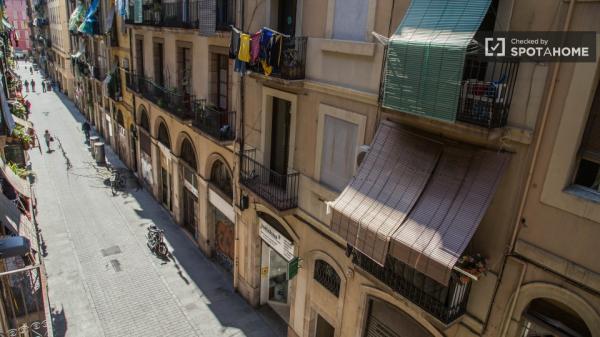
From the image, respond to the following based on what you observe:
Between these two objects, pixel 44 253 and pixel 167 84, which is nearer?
pixel 44 253

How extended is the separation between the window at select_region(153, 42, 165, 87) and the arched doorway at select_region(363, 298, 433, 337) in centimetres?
1636

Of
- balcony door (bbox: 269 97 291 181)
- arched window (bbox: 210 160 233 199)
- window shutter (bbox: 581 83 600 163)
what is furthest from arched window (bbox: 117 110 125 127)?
window shutter (bbox: 581 83 600 163)

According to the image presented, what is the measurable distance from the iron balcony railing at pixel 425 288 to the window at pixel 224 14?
9.13 meters

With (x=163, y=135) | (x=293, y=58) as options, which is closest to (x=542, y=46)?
(x=293, y=58)

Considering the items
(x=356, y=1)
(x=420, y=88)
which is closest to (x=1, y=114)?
(x=356, y=1)

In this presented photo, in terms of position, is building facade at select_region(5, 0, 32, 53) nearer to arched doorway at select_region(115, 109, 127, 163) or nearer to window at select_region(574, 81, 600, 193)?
arched doorway at select_region(115, 109, 127, 163)

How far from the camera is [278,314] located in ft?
51.5

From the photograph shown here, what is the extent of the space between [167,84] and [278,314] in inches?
488

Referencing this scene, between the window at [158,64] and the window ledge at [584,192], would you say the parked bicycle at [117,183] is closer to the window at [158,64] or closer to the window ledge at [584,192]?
the window at [158,64]

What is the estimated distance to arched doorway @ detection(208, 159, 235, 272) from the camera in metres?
17.0

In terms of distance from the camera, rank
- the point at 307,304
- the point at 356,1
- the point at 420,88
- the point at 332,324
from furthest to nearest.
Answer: the point at 307,304 < the point at 332,324 < the point at 356,1 < the point at 420,88

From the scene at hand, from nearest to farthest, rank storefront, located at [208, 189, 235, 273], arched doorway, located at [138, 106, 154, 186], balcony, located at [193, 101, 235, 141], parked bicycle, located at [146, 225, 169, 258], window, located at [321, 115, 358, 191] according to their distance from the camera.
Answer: window, located at [321, 115, 358, 191] < balcony, located at [193, 101, 235, 141] < storefront, located at [208, 189, 235, 273] < parked bicycle, located at [146, 225, 169, 258] < arched doorway, located at [138, 106, 154, 186]

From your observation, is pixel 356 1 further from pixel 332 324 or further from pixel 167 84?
pixel 167 84

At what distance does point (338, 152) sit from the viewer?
10758 millimetres
